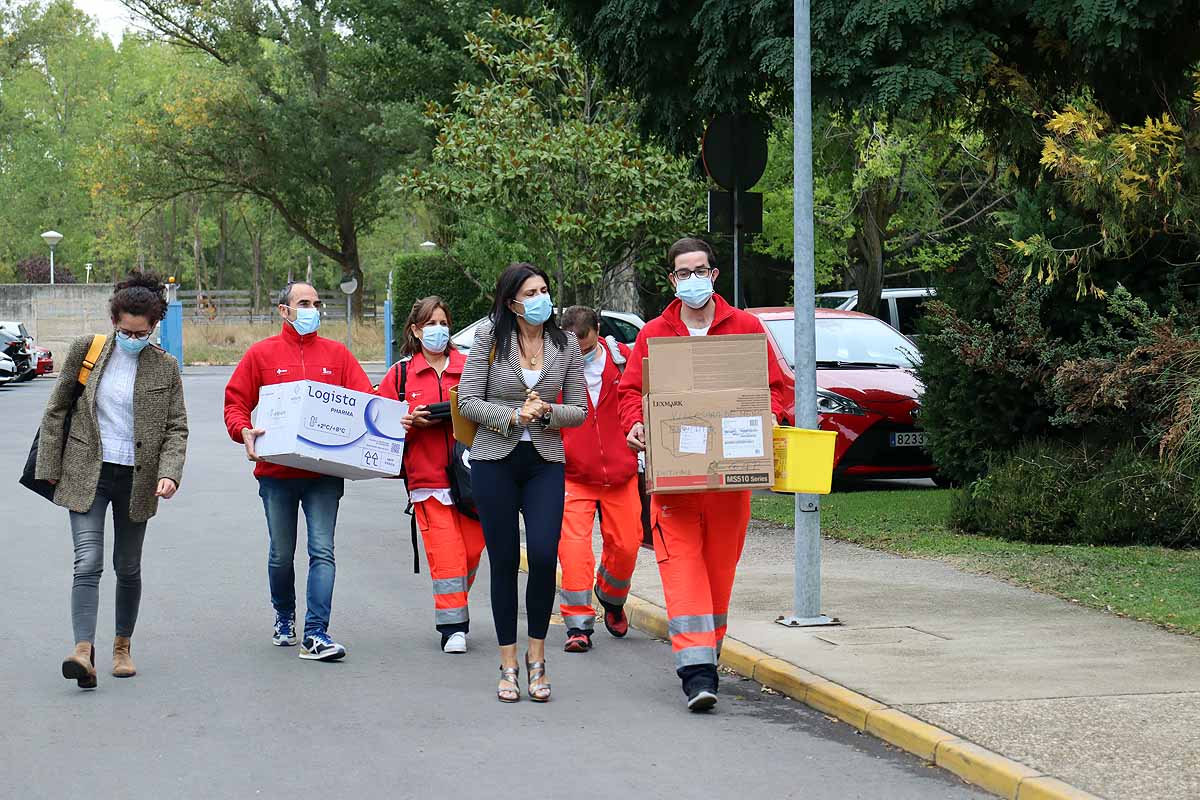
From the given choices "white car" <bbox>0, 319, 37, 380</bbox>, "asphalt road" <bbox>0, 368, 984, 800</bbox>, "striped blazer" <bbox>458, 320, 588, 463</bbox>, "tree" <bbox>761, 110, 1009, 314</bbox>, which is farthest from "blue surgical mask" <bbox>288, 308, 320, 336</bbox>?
"white car" <bbox>0, 319, 37, 380</bbox>

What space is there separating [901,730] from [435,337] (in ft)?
11.5

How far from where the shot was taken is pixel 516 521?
7.26m

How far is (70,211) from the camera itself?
83.4m

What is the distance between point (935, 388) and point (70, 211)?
76903mm

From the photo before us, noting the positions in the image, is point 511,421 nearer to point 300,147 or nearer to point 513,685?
point 513,685

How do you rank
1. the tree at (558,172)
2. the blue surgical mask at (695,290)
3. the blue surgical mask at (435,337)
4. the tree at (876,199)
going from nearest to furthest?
the blue surgical mask at (695,290), the blue surgical mask at (435,337), the tree at (558,172), the tree at (876,199)

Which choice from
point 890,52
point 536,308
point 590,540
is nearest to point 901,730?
point 536,308

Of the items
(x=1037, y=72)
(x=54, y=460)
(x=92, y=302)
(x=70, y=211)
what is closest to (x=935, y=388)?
(x=1037, y=72)

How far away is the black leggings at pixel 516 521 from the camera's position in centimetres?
712

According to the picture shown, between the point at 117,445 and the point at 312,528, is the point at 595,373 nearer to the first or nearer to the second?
the point at 312,528

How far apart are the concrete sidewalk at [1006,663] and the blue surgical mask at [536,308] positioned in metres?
2.04

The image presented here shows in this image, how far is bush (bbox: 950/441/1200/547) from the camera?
11.3 metres

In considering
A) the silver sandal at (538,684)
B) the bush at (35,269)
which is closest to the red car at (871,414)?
the silver sandal at (538,684)

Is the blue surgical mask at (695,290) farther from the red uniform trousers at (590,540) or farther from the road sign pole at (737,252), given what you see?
the road sign pole at (737,252)
